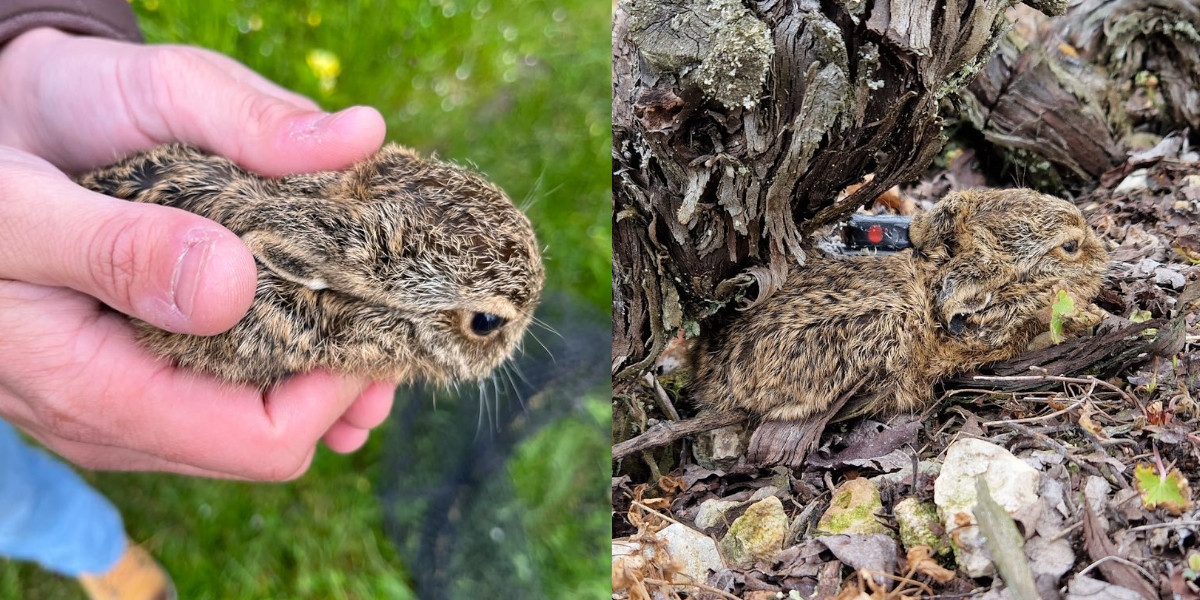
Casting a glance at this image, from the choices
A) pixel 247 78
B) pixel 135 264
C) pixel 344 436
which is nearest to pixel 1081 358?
pixel 135 264

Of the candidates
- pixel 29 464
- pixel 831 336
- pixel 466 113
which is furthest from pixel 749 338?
pixel 29 464

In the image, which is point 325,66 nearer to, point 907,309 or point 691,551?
point 907,309

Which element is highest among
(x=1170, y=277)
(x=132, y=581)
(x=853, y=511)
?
(x=1170, y=277)

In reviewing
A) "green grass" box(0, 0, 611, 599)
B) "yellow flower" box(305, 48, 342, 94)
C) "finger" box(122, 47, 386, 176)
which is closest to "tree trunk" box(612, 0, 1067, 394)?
"finger" box(122, 47, 386, 176)

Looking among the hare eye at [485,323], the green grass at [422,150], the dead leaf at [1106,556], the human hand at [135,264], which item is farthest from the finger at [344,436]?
the dead leaf at [1106,556]

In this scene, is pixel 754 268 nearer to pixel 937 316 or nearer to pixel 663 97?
pixel 663 97

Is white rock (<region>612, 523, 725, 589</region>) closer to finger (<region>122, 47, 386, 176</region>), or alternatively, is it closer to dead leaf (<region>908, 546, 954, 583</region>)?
dead leaf (<region>908, 546, 954, 583</region>)

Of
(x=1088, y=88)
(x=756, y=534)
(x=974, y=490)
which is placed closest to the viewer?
(x=974, y=490)
